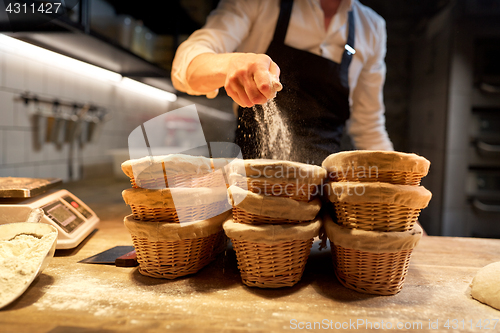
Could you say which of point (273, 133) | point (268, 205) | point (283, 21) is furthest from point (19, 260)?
point (283, 21)

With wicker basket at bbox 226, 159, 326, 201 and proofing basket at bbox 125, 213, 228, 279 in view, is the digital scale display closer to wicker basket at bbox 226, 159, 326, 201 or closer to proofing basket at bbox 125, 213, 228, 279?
proofing basket at bbox 125, 213, 228, 279

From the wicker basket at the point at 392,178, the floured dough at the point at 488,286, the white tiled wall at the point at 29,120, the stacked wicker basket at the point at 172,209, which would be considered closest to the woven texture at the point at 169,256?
the stacked wicker basket at the point at 172,209

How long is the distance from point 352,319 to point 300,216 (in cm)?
22

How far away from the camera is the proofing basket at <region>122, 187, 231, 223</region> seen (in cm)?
70

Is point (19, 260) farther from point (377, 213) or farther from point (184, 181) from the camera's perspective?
point (377, 213)

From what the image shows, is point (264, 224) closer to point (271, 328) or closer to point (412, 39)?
point (271, 328)

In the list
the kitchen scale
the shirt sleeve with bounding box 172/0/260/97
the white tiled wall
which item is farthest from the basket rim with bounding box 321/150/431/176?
the white tiled wall

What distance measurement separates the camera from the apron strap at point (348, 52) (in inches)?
49.4

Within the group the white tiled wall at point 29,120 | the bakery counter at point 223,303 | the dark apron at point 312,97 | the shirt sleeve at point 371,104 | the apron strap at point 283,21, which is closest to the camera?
the bakery counter at point 223,303

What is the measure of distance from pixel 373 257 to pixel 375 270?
0.04 metres

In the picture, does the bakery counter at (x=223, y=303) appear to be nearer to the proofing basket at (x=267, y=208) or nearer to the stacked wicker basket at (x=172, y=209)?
the stacked wicker basket at (x=172, y=209)

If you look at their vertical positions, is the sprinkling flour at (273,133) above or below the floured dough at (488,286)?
above

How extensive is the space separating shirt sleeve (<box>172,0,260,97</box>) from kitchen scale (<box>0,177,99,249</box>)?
0.57 metres

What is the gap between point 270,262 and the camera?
0.69 metres
